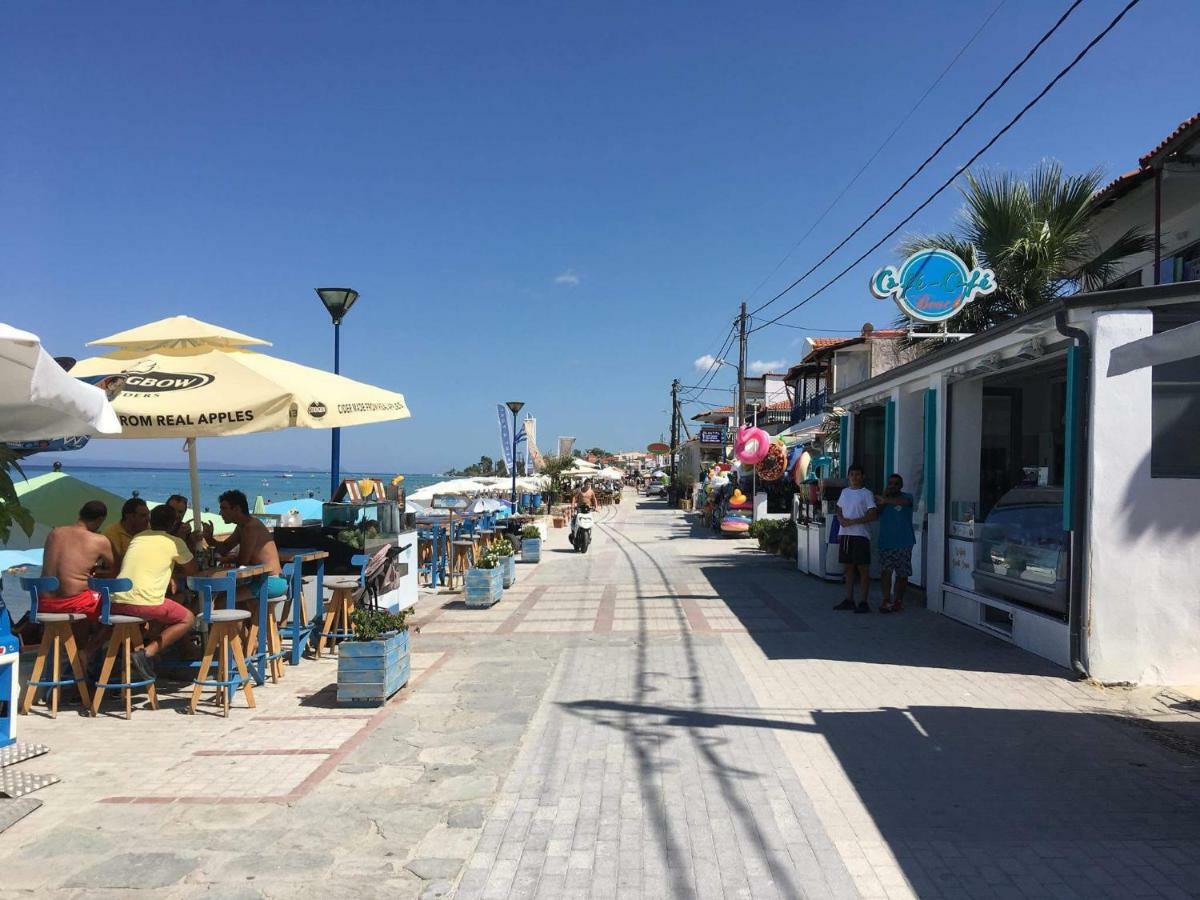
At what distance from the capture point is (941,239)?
13.3 m

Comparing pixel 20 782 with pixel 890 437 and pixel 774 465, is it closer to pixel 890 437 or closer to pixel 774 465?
pixel 890 437

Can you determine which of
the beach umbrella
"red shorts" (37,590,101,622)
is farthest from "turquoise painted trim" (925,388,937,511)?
"red shorts" (37,590,101,622)

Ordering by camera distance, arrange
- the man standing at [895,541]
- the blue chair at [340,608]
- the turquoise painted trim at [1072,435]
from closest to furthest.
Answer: the turquoise painted trim at [1072,435] < the blue chair at [340,608] < the man standing at [895,541]

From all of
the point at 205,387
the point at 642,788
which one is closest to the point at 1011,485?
the point at 642,788

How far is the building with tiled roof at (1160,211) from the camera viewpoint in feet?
32.1

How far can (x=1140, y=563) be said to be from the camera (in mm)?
6703

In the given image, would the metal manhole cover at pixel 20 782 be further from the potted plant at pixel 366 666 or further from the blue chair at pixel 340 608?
the blue chair at pixel 340 608

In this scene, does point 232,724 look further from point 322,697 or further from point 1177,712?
point 1177,712

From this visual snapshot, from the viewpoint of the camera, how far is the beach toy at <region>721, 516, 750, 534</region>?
933 inches

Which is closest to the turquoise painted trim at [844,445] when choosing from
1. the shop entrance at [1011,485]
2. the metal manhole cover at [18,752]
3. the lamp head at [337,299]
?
the shop entrance at [1011,485]

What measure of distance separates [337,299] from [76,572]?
4.56 m

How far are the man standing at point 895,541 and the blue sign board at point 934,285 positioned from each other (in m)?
2.79

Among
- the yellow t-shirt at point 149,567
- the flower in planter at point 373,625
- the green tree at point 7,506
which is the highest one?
the green tree at point 7,506

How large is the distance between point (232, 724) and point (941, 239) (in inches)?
475
